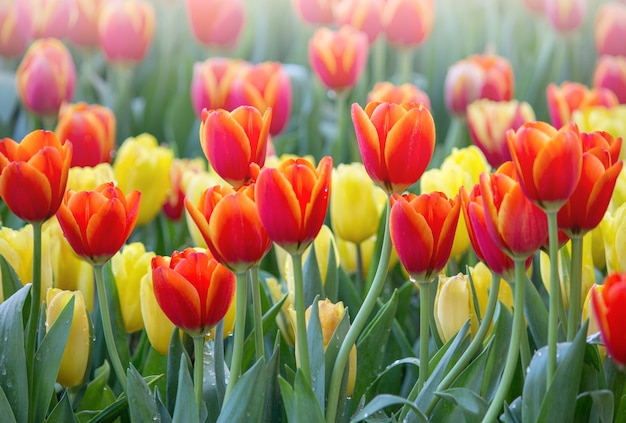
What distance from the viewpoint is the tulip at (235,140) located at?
34.3 inches

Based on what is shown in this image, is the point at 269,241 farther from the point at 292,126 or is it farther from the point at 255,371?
the point at 292,126

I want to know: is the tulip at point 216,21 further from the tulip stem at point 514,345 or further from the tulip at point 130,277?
the tulip stem at point 514,345

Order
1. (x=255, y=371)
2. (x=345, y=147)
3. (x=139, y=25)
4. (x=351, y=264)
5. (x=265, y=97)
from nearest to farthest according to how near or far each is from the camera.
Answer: (x=255, y=371) → (x=351, y=264) → (x=265, y=97) → (x=345, y=147) → (x=139, y=25)

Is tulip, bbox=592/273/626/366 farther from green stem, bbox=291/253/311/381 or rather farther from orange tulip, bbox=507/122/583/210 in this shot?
green stem, bbox=291/253/311/381

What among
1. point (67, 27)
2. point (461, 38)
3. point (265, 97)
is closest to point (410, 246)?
point (265, 97)

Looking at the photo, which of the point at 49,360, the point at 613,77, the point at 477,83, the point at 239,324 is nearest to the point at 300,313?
the point at 239,324

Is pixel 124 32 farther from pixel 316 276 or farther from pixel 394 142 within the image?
pixel 394 142

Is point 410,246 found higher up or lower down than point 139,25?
lower down

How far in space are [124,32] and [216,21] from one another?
0.88 ft

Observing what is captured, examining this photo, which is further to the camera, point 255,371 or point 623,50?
point 623,50

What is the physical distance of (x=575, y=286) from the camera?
82 centimetres

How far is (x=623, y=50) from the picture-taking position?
2330 mm

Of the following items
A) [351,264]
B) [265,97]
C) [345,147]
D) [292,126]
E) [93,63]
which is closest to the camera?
[351,264]

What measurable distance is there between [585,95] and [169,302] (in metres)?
1.19
